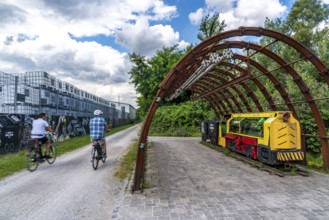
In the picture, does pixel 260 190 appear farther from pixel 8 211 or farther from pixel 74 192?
pixel 8 211

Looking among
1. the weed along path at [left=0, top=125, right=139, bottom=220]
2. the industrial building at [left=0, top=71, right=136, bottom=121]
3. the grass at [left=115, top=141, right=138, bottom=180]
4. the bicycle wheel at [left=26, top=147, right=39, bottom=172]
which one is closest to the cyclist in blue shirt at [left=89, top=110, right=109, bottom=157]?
the weed along path at [left=0, top=125, right=139, bottom=220]

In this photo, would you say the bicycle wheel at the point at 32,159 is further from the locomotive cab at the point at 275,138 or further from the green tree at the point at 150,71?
the green tree at the point at 150,71

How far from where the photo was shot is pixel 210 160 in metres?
11.0

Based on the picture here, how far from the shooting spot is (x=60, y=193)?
6078mm

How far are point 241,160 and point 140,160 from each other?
6.03 meters

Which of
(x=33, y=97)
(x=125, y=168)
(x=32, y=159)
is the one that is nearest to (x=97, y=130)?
(x=125, y=168)

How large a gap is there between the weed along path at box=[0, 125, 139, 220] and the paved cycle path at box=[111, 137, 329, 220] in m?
0.52

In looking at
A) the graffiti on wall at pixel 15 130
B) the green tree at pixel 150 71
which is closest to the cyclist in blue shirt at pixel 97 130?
the graffiti on wall at pixel 15 130

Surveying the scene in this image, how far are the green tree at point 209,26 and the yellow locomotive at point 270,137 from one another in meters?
26.7

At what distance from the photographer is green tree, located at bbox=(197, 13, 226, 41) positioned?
36062mm

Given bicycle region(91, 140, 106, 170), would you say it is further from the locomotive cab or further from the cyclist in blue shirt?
the locomotive cab

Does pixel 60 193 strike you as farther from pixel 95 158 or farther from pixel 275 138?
pixel 275 138

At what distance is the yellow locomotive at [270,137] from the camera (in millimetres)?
8663

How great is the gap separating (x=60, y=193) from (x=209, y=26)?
3455 cm
